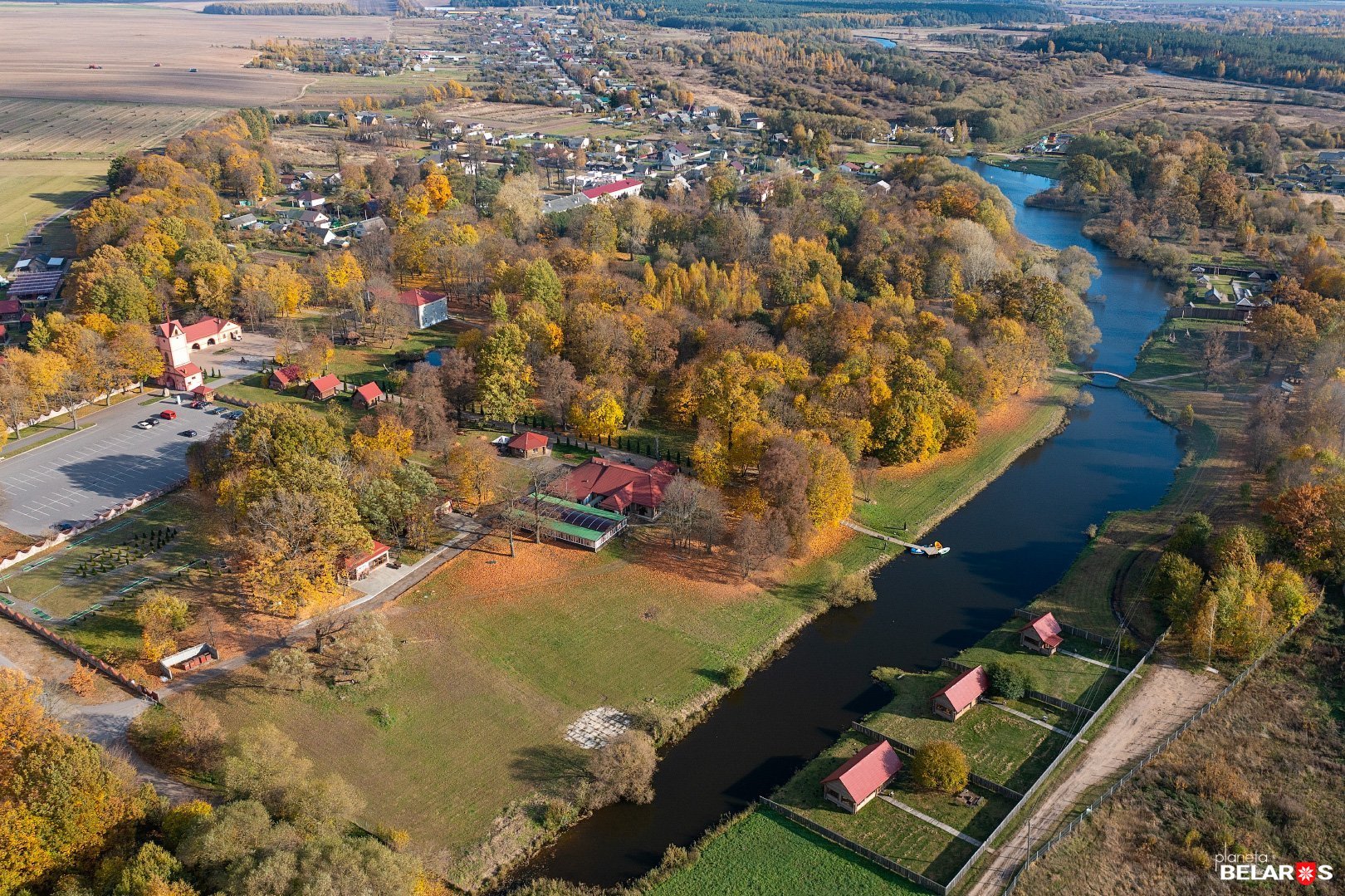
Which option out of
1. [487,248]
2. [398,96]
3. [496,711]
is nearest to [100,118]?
[398,96]

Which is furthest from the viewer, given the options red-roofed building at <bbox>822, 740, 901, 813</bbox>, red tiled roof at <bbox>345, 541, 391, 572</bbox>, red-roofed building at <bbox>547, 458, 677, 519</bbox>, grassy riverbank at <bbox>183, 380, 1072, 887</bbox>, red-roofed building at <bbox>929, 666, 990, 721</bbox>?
red-roofed building at <bbox>547, 458, 677, 519</bbox>

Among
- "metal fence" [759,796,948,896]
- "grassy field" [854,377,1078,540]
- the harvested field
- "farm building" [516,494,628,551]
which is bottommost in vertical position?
"metal fence" [759,796,948,896]

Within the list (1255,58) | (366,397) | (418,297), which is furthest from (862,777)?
(1255,58)

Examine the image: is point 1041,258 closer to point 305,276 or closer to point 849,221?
point 849,221

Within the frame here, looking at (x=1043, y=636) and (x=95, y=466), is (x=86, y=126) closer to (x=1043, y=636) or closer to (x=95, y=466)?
(x=95, y=466)

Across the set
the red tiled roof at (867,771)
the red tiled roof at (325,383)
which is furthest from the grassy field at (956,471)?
the red tiled roof at (325,383)

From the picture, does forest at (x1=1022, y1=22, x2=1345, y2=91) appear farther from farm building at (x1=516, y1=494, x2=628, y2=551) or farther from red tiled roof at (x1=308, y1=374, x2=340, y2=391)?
red tiled roof at (x1=308, y1=374, x2=340, y2=391)

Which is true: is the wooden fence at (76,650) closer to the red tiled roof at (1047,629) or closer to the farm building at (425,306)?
the red tiled roof at (1047,629)

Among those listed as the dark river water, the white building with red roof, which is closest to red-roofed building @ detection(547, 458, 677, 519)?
the dark river water
